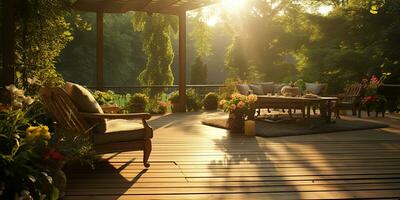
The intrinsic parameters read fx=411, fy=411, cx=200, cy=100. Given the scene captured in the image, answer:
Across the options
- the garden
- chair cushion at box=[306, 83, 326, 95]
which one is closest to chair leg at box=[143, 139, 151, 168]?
the garden

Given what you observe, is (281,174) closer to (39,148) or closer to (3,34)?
(39,148)

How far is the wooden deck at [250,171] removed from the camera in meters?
3.21

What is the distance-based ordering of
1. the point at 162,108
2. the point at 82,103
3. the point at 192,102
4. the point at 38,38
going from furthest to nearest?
the point at 192,102, the point at 162,108, the point at 38,38, the point at 82,103

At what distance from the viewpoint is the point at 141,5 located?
9.44 meters

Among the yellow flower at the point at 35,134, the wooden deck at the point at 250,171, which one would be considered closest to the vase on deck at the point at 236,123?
the wooden deck at the point at 250,171

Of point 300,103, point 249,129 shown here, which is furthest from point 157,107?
point 249,129

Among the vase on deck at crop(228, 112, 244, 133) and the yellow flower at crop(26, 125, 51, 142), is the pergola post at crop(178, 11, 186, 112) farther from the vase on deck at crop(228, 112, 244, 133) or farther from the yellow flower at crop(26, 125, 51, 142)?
the yellow flower at crop(26, 125, 51, 142)

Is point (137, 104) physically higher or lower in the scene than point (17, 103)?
lower

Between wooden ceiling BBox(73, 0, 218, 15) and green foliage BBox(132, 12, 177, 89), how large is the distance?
4.49m

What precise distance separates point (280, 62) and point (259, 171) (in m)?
17.9

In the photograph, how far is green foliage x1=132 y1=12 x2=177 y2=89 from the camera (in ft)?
48.1

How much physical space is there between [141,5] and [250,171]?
6.45 m

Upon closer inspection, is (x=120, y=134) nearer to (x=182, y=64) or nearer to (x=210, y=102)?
(x=182, y=64)

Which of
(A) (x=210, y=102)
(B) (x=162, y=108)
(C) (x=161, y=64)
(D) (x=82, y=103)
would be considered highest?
(C) (x=161, y=64)
